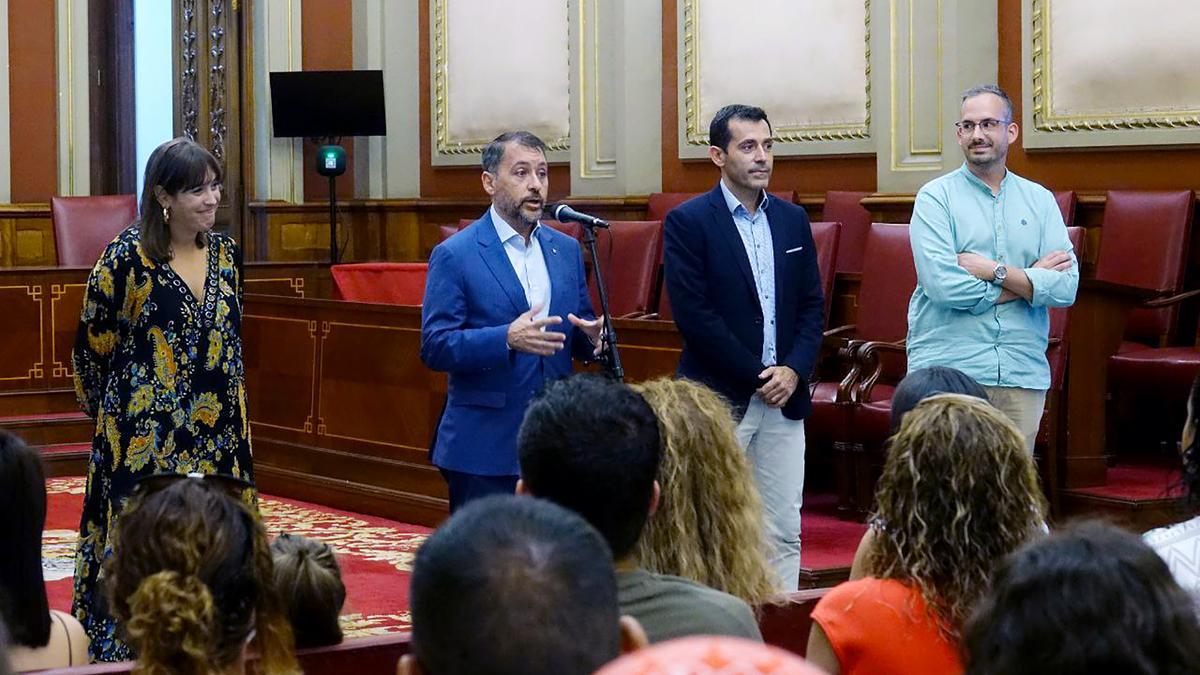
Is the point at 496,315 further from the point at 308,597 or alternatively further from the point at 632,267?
the point at 632,267

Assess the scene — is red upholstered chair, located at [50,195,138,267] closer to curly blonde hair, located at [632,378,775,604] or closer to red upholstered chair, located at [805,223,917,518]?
red upholstered chair, located at [805,223,917,518]

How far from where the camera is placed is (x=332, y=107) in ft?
33.6

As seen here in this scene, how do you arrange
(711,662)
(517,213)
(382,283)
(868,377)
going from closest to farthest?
(711,662) < (517,213) < (868,377) < (382,283)

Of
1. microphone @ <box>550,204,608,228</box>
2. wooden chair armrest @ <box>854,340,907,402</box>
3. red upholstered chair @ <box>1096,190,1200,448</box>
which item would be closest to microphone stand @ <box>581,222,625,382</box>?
microphone @ <box>550,204,608,228</box>

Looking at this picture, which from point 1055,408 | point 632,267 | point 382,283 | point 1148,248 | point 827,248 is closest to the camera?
point 1055,408

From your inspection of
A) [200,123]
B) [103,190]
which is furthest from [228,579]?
[103,190]

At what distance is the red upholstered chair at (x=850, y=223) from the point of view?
741cm

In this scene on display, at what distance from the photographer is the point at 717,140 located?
13.5 ft

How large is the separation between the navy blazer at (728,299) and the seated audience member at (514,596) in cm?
271

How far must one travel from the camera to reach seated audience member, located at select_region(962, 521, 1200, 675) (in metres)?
1.25

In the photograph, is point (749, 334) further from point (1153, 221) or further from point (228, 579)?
point (1153, 221)

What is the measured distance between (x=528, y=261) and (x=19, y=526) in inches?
65.0

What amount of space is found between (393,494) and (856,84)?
119 inches

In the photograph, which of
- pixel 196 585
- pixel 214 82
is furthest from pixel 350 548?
pixel 214 82
